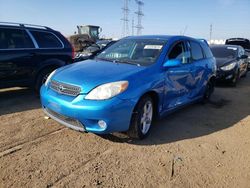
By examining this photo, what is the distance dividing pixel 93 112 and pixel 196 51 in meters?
3.44

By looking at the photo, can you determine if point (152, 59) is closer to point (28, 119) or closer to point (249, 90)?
point (28, 119)

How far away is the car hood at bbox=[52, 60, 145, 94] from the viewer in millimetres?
3797

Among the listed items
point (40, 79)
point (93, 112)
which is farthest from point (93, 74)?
point (40, 79)

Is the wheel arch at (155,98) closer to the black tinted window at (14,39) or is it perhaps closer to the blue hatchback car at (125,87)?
the blue hatchback car at (125,87)

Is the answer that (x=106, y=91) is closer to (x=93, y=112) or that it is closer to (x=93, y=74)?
(x=93, y=112)

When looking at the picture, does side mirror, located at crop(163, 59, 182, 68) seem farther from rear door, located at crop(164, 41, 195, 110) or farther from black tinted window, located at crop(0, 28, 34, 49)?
black tinted window, located at crop(0, 28, 34, 49)

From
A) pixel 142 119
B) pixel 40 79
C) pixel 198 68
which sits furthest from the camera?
pixel 40 79

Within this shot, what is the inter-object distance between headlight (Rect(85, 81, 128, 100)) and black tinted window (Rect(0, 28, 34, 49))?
10.8 feet

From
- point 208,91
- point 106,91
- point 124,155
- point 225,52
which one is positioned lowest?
point 124,155

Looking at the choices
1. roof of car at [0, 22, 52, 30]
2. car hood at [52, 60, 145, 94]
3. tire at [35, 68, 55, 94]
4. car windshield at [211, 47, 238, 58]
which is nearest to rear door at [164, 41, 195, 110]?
car hood at [52, 60, 145, 94]

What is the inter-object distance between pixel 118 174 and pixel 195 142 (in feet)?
5.46

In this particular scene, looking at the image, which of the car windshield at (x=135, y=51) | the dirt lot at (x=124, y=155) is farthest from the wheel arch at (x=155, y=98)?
the car windshield at (x=135, y=51)

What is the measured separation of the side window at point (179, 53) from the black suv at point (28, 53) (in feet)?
10.7

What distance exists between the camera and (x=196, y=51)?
20.0ft
